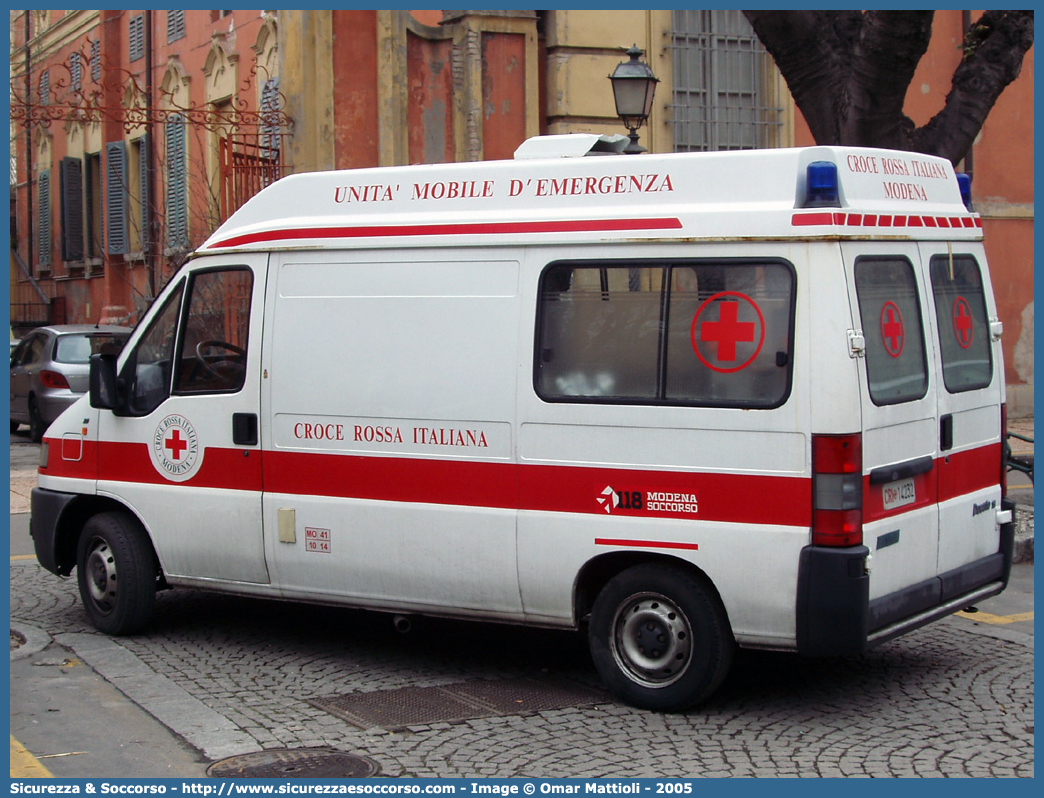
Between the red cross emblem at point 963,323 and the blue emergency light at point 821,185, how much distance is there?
1322 mm

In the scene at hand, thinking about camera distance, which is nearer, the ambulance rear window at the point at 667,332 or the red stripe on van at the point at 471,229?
the ambulance rear window at the point at 667,332

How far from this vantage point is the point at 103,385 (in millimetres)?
7684

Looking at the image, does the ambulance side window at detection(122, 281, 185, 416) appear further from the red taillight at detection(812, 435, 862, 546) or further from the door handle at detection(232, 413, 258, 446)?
the red taillight at detection(812, 435, 862, 546)

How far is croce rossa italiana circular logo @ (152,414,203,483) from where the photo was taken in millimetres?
7406

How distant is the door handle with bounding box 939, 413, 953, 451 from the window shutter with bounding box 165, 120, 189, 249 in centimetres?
1666

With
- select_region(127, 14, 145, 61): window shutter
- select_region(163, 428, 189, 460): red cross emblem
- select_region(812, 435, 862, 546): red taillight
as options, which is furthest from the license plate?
select_region(127, 14, 145, 61): window shutter

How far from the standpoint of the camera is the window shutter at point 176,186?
21.9 meters

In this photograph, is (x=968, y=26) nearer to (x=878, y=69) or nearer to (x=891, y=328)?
(x=878, y=69)

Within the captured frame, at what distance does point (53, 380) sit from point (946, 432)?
45.8ft

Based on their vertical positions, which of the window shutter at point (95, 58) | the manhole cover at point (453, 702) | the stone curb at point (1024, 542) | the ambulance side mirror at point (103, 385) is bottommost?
the manhole cover at point (453, 702)

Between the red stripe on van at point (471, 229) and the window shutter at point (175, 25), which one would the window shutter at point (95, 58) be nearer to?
the window shutter at point (175, 25)

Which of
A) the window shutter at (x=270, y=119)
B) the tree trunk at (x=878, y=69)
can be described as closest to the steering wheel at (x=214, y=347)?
the tree trunk at (x=878, y=69)

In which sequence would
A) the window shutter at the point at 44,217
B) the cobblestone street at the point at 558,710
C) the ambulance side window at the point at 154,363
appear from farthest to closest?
the window shutter at the point at 44,217
the ambulance side window at the point at 154,363
the cobblestone street at the point at 558,710

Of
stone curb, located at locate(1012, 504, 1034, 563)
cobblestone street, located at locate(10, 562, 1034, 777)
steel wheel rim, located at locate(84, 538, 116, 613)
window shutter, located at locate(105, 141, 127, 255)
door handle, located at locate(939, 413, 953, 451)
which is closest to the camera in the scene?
cobblestone street, located at locate(10, 562, 1034, 777)
